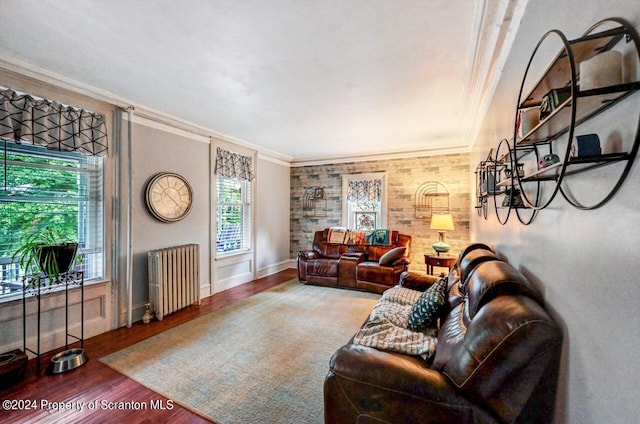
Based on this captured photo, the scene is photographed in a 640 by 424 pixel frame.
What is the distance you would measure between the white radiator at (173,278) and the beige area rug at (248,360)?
1.56 feet

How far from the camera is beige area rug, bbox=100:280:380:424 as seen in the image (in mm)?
1876

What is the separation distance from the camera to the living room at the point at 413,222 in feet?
2.47

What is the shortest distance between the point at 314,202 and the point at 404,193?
204cm

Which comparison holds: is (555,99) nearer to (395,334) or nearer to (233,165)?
(395,334)

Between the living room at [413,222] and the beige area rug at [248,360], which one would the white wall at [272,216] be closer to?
the living room at [413,222]

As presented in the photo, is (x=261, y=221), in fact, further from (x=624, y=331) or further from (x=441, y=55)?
(x=624, y=331)

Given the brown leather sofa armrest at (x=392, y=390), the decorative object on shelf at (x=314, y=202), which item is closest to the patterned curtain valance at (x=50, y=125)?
the brown leather sofa armrest at (x=392, y=390)

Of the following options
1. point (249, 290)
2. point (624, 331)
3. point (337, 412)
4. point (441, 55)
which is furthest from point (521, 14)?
point (249, 290)

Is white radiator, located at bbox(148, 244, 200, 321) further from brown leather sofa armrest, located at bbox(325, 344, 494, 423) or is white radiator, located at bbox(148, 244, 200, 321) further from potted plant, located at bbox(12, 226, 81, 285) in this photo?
brown leather sofa armrest, located at bbox(325, 344, 494, 423)

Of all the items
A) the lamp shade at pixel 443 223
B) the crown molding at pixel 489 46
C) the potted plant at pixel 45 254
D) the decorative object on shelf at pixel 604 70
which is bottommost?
the potted plant at pixel 45 254

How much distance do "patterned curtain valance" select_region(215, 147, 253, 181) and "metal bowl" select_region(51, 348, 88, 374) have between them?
281cm

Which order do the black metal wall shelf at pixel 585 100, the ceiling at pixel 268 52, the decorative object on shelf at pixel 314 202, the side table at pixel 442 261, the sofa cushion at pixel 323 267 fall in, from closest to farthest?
the black metal wall shelf at pixel 585 100 → the ceiling at pixel 268 52 → the side table at pixel 442 261 → the sofa cushion at pixel 323 267 → the decorative object on shelf at pixel 314 202

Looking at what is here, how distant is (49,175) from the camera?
2.68 meters

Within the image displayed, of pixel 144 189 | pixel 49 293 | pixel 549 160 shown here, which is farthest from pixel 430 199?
pixel 49 293
